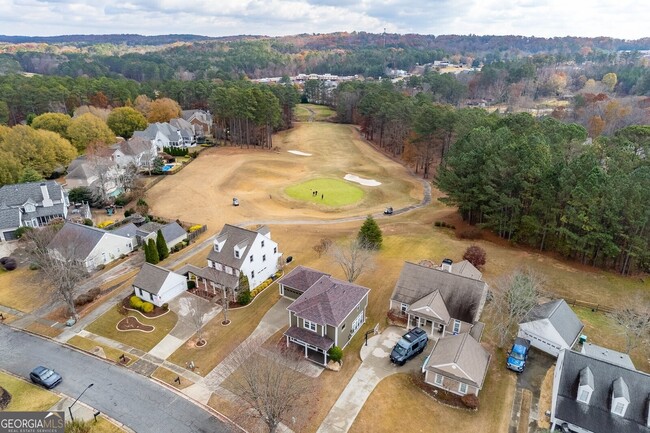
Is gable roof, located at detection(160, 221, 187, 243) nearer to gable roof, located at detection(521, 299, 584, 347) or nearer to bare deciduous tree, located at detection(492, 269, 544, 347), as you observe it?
bare deciduous tree, located at detection(492, 269, 544, 347)

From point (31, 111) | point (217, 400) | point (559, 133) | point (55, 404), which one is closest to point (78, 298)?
point (55, 404)

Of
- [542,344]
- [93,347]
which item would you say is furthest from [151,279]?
[542,344]

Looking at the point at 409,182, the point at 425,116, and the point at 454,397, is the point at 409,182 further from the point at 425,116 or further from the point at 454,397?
the point at 454,397

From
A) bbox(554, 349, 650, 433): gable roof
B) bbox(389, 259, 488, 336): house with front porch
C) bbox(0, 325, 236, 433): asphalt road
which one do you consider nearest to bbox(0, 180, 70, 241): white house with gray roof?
bbox(0, 325, 236, 433): asphalt road

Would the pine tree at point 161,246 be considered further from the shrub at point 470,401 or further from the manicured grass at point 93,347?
the shrub at point 470,401

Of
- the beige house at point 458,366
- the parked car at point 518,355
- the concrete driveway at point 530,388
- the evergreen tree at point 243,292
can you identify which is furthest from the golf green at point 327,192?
the concrete driveway at point 530,388
